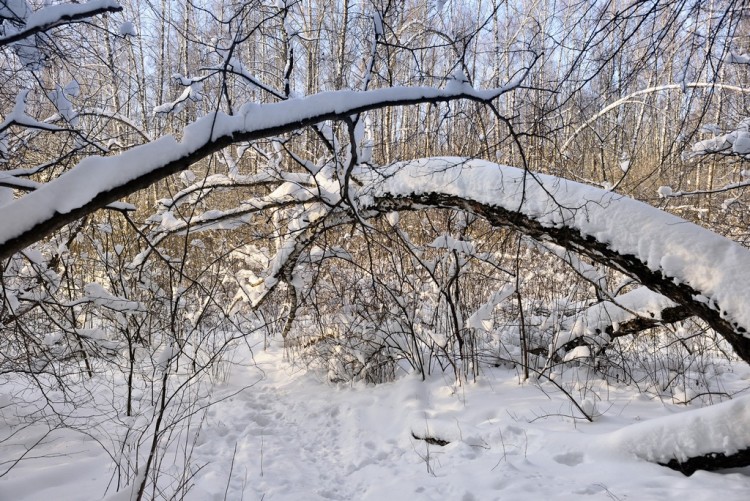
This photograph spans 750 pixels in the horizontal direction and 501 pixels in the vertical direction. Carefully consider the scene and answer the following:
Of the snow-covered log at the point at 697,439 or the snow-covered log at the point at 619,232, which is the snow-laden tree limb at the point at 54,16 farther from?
the snow-covered log at the point at 697,439

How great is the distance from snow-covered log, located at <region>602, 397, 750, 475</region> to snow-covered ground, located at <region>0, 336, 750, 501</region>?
2 centimetres

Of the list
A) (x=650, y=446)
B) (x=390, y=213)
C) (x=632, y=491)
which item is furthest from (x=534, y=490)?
(x=390, y=213)

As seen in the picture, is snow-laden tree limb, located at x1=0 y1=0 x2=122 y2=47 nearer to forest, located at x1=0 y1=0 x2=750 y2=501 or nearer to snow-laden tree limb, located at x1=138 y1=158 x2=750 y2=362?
forest, located at x1=0 y1=0 x2=750 y2=501

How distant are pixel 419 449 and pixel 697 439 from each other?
1.62m

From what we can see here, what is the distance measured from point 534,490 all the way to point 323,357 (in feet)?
8.30

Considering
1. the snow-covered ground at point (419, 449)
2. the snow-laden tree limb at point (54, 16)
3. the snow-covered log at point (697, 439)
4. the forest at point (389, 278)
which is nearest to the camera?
the snow-laden tree limb at point (54, 16)

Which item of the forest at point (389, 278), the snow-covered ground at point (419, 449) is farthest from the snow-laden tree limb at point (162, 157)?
the snow-covered ground at point (419, 449)

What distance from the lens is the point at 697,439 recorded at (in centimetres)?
224

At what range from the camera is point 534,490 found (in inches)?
90.6

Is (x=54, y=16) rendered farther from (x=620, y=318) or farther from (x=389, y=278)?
(x=389, y=278)

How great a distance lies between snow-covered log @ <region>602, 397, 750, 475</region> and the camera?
7.04 ft

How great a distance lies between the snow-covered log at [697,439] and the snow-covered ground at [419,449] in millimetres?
15

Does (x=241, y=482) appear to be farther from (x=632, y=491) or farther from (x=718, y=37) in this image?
(x=718, y=37)

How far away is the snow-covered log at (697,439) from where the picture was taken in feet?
7.04
